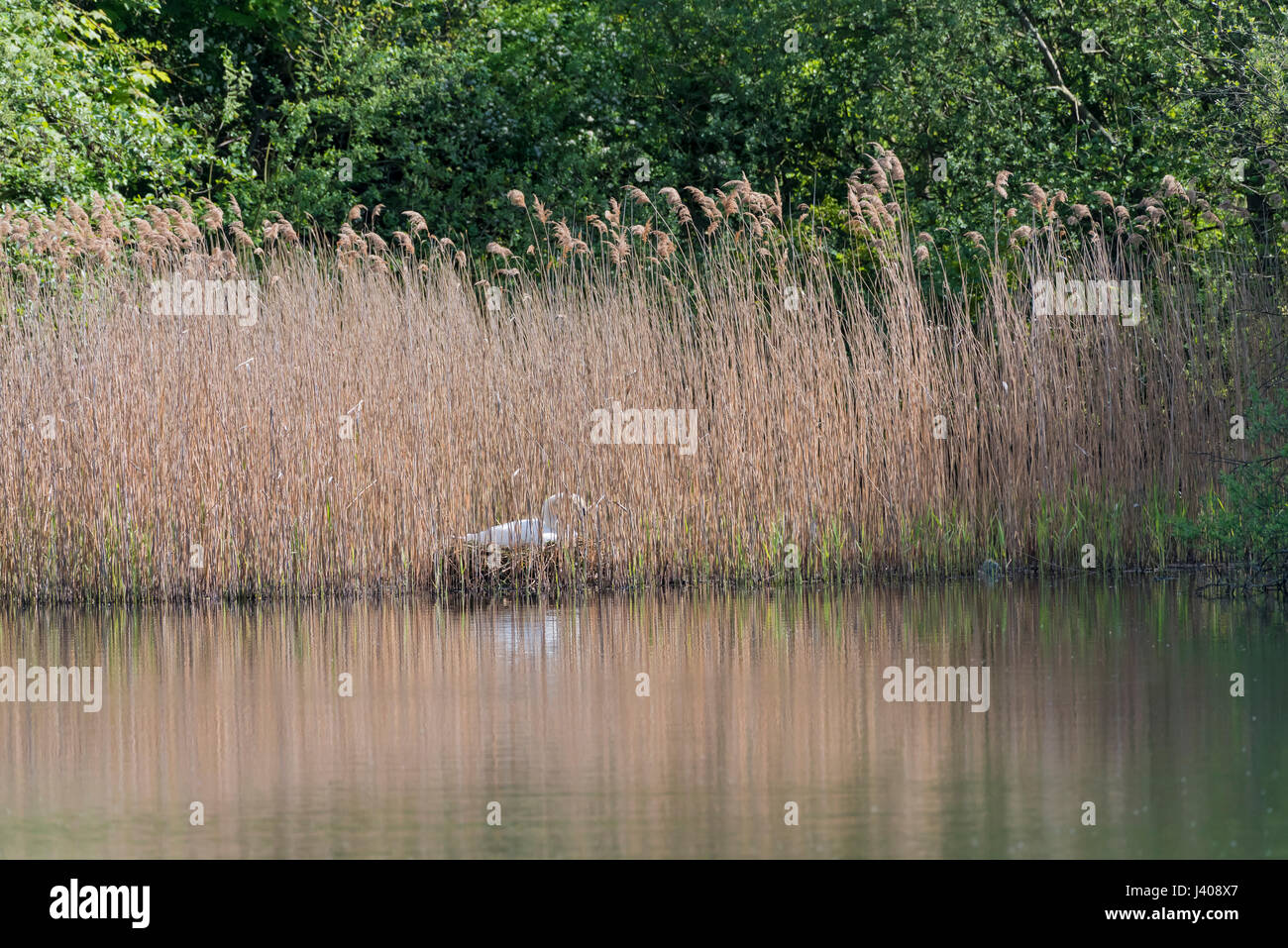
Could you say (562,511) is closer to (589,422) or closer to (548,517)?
(548,517)

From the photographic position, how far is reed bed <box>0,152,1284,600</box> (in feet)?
26.4

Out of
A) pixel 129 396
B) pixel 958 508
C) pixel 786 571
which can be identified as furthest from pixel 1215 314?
pixel 129 396

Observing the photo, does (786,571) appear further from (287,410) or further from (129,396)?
(129,396)

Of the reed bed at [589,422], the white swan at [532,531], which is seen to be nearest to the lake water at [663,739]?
the reed bed at [589,422]

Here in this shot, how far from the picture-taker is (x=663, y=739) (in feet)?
14.7

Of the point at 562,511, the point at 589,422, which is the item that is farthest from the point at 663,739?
the point at 589,422

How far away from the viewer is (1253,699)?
189 inches

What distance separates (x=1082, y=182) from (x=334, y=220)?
7046 millimetres

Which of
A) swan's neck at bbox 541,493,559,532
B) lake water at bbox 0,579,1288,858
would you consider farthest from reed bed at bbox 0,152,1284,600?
lake water at bbox 0,579,1288,858

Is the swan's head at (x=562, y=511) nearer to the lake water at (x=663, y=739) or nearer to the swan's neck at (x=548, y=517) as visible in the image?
the swan's neck at (x=548, y=517)

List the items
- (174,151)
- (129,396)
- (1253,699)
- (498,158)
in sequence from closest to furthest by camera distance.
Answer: (1253,699), (129,396), (174,151), (498,158)

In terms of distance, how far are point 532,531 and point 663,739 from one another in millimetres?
3934

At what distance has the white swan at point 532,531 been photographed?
27.2ft

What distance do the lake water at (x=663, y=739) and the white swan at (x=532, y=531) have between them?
114 centimetres
